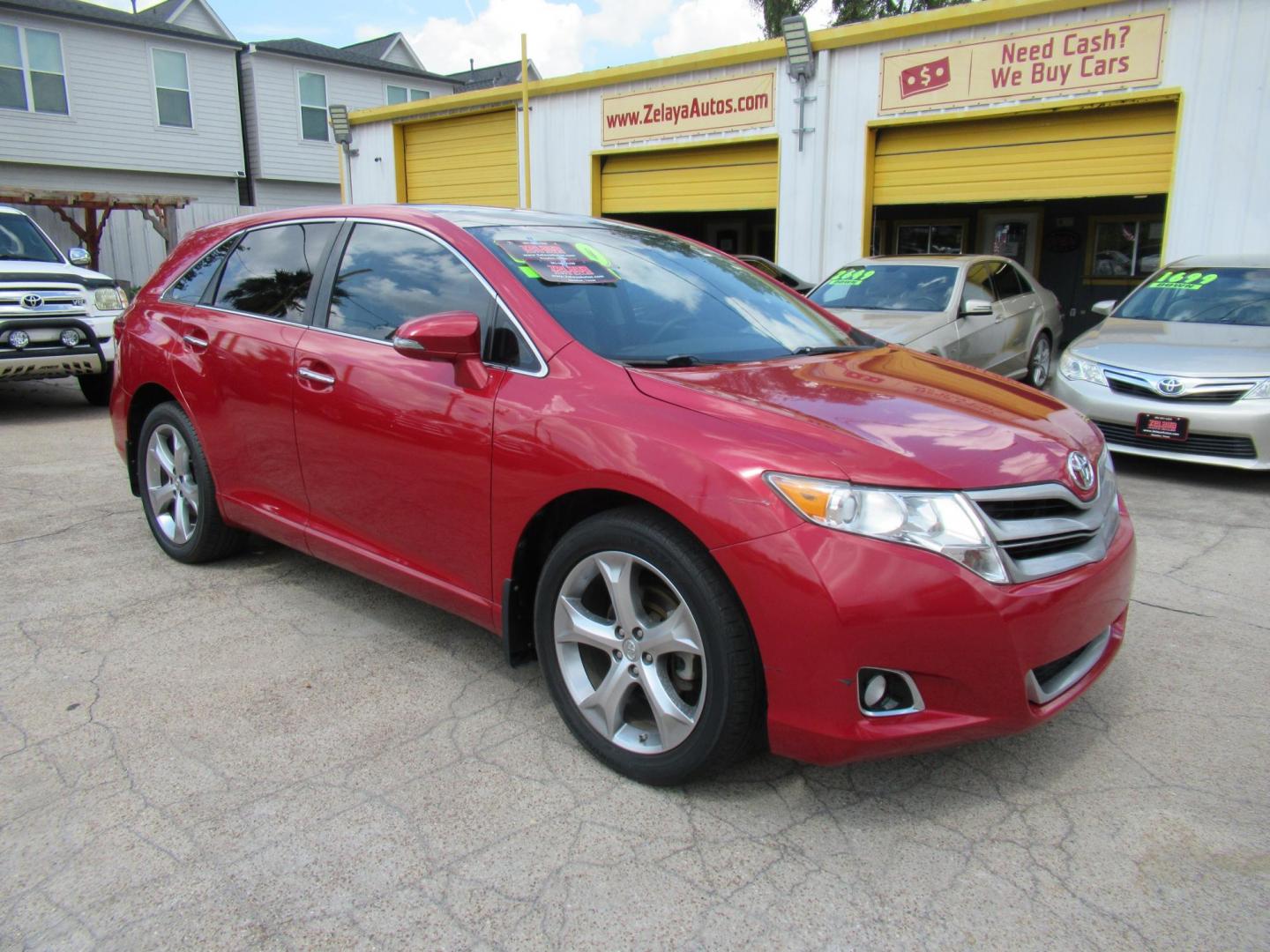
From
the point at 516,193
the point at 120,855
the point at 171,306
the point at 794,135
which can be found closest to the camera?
the point at 120,855

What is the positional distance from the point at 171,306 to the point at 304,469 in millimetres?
1416

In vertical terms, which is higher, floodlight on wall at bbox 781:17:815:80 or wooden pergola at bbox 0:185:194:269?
floodlight on wall at bbox 781:17:815:80

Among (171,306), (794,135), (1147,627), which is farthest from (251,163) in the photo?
(1147,627)

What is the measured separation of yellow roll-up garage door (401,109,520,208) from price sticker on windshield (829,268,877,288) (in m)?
8.20

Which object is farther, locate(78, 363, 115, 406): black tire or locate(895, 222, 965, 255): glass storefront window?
locate(895, 222, 965, 255): glass storefront window

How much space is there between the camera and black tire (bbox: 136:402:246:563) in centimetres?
427

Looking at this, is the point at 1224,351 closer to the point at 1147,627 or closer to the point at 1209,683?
the point at 1147,627

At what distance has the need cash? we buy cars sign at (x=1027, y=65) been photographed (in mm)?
10156

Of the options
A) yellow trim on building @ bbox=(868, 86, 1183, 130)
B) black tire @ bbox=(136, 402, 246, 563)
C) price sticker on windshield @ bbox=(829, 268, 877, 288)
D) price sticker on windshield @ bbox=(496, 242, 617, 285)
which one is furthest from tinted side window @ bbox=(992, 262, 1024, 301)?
black tire @ bbox=(136, 402, 246, 563)

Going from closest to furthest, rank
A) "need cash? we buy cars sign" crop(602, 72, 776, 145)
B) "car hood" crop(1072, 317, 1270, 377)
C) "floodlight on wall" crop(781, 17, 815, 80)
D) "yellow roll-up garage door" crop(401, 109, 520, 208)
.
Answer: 1. "car hood" crop(1072, 317, 1270, 377)
2. "floodlight on wall" crop(781, 17, 815, 80)
3. "need cash? we buy cars sign" crop(602, 72, 776, 145)
4. "yellow roll-up garage door" crop(401, 109, 520, 208)

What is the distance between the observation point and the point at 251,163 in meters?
25.6

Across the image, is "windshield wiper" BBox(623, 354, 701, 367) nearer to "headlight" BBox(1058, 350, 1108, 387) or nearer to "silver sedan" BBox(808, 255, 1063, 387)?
"headlight" BBox(1058, 350, 1108, 387)

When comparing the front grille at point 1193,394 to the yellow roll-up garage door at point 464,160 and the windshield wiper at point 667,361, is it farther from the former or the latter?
the yellow roll-up garage door at point 464,160

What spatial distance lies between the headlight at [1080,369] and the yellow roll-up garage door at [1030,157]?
4.88 metres
